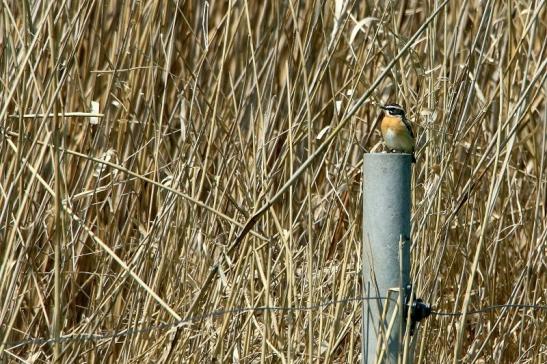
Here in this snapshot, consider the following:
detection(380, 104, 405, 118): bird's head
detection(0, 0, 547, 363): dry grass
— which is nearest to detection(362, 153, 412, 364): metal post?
detection(0, 0, 547, 363): dry grass

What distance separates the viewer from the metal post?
1232 mm

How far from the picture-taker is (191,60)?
7.89ft

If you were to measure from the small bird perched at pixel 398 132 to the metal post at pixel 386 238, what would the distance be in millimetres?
478

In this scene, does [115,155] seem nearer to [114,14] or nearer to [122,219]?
[122,219]

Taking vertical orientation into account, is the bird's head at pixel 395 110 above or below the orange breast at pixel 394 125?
above

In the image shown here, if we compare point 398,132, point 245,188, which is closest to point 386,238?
point 398,132

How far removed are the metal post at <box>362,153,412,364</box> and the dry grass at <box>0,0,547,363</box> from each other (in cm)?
18

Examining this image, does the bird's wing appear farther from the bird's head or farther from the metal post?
the metal post

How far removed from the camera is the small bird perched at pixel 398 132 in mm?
1733

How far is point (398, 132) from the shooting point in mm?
1757

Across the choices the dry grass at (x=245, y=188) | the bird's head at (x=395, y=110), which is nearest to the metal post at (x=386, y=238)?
the dry grass at (x=245, y=188)

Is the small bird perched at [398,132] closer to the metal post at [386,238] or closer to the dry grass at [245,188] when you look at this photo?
the dry grass at [245,188]

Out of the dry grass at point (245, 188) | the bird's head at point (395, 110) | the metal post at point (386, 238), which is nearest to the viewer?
the metal post at point (386, 238)

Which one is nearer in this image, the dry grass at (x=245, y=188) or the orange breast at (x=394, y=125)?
the dry grass at (x=245, y=188)
